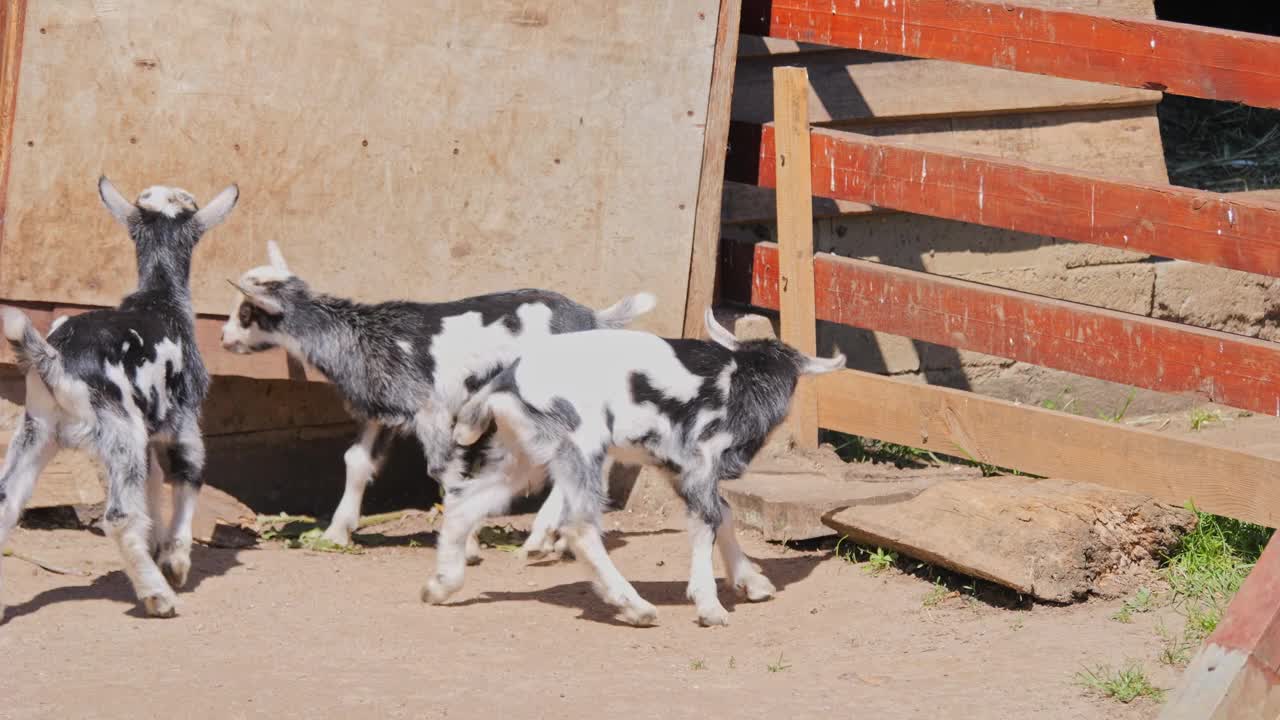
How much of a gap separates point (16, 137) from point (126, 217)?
0.98m

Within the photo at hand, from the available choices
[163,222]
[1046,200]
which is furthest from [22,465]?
[1046,200]

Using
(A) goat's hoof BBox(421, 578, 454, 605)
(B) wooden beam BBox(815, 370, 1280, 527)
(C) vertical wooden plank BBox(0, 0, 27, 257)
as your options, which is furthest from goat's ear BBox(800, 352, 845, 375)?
(C) vertical wooden plank BBox(0, 0, 27, 257)

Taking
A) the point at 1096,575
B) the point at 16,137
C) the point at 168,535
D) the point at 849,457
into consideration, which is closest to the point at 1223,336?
the point at 1096,575

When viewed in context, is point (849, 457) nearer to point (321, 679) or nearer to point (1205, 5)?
point (321, 679)

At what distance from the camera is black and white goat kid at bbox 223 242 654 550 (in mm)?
6934

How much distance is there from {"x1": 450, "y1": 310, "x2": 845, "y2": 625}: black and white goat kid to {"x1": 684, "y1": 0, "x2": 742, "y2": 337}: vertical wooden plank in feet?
5.24

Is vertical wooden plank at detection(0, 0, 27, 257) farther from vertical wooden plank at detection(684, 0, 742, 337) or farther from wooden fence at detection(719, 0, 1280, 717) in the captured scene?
wooden fence at detection(719, 0, 1280, 717)

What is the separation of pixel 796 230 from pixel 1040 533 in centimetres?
237

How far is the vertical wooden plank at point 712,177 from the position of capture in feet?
25.3

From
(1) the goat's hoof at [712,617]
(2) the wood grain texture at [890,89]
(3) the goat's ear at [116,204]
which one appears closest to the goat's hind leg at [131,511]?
(3) the goat's ear at [116,204]

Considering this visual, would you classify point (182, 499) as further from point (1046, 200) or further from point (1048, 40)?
point (1048, 40)

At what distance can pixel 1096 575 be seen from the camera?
5.82 meters

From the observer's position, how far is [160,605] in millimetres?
5758

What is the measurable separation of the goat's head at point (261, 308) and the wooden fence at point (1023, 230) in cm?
255
